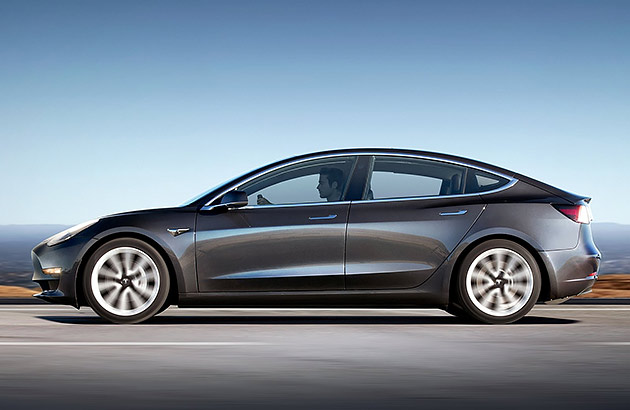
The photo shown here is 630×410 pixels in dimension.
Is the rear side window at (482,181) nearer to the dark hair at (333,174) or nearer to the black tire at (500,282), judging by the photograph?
the black tire at (500,282)

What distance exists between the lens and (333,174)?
30.9ft

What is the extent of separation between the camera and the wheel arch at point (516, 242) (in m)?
9.16

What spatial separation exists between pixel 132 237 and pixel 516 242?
3557mm

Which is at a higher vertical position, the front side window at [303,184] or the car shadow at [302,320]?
the front side window at [303,184]

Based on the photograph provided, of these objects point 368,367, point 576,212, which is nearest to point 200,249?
point 368,367

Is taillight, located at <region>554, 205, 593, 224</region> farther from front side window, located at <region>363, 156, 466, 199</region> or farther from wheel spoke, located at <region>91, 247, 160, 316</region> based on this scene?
wheel spoke, located at <region>91, 247, 160, 316</region>

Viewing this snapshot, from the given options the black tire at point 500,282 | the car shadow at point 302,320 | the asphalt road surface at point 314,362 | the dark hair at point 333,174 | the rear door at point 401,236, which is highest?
the dark hair at point 333,174

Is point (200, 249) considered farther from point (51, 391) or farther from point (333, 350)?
point (51, 391)

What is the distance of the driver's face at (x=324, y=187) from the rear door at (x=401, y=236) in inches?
11.2

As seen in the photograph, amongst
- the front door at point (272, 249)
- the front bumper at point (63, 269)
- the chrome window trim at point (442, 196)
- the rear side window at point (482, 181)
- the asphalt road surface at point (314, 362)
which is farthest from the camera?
the rear side window at point (482, 181)

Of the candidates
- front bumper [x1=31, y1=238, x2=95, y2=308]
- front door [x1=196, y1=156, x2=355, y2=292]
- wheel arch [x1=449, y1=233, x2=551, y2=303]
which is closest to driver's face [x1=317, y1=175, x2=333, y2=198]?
front door [x1=196, y1=156, x2=355, y2=292]

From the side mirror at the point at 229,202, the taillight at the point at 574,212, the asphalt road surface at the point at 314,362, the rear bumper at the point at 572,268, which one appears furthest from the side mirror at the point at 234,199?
the taillight at the point at 574,212

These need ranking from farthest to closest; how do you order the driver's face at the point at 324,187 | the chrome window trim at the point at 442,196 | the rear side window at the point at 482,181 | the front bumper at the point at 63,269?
the rear side window at the point at 482,181 < the driver's face at the point at 324,187 < the chrome window trim at the point at 442,196 < the front bumper at the point at 63,269

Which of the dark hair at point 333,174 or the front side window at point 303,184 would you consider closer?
the front side window at point 303,184
